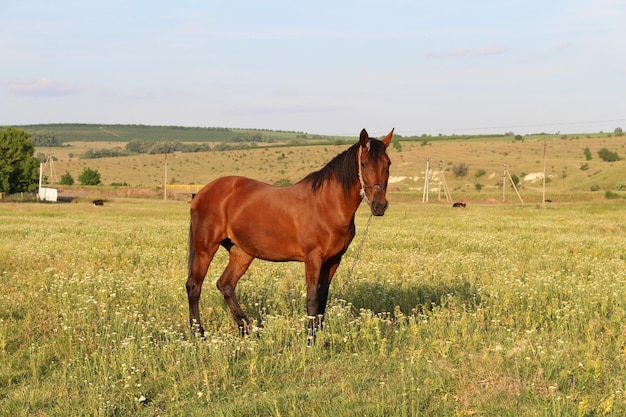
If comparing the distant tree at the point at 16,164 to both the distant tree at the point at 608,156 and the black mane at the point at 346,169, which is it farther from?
the distant tree at the point at 608,156

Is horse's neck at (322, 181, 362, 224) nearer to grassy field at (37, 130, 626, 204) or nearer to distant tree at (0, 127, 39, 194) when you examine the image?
grassy field at (37, 130, 626, 204)

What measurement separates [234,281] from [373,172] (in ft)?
10.4

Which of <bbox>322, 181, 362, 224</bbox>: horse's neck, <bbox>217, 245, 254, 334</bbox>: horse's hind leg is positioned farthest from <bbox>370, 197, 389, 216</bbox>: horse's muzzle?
<bbox>217, 245, 254, 334</bbox>: horse's hind leg

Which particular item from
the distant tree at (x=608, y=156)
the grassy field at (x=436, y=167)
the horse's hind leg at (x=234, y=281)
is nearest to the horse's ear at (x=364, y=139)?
the horse's hind leg at (x=234, y=281)

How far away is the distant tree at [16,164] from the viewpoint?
69.1m

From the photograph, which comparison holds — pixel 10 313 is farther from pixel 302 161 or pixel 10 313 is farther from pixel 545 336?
pixel 302 161

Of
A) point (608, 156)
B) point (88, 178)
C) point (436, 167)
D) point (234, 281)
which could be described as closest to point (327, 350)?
point (234, 281)

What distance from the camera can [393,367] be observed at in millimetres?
7207

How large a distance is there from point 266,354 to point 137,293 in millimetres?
4227

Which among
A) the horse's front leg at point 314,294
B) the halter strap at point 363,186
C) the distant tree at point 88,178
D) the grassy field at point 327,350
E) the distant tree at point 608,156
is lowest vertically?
the distant tree at point 88,178

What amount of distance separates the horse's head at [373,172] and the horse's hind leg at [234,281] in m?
2.72

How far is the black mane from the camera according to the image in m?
8.23

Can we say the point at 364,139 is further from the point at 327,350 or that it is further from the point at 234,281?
the point at 234,281

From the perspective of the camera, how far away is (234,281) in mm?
10008
